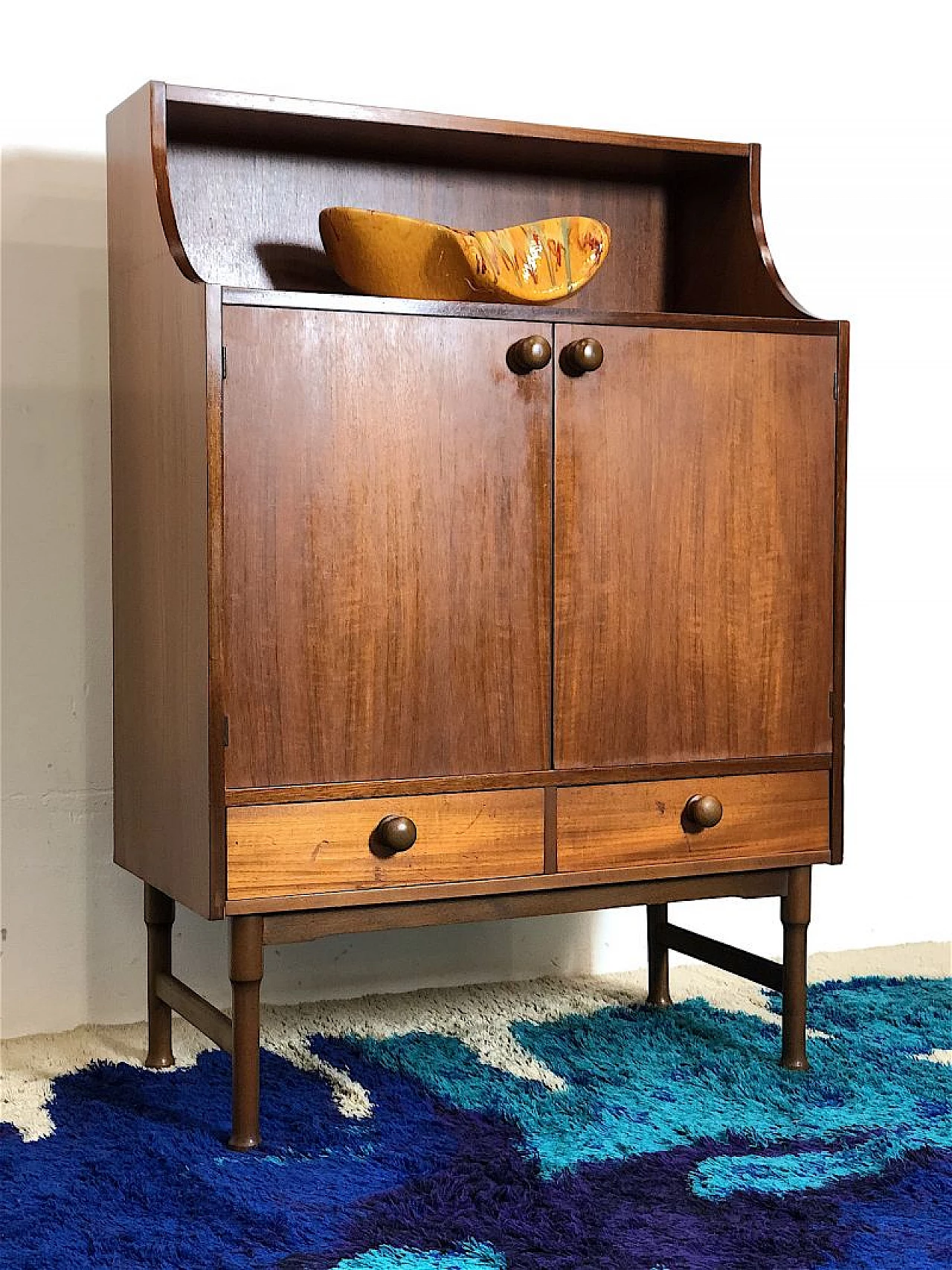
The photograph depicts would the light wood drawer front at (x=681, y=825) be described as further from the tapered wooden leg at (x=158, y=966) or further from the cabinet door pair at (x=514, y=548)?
the tapered wooden leg at (x=158, y=966)

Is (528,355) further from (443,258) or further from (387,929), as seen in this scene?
(387,929)

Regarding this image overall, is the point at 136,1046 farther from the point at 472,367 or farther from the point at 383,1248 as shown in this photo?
the point at 472,367

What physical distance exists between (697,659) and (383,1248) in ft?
2.91

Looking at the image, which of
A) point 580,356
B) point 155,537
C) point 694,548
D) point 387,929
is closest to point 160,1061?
point 387,929

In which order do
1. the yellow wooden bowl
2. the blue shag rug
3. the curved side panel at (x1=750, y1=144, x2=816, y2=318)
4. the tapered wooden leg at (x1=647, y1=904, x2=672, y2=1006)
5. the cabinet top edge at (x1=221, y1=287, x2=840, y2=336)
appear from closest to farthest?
the blue shag rug < the cabinet top edge at (x1=221, y1=287, x2=840, y2=336) < the yellow wooden bowl < the curved side panel at (x1=750, y1=144, x2=816, y2=318) < the tapered wooden leg at (x1=647, y1=904, x2=672, y2=1006)

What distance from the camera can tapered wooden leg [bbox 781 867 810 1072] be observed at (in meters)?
2.27

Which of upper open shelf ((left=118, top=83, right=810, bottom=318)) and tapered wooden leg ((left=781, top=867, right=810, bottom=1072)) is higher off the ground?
upper open shelf ((left=118, top=83, right=810, bottom=318))

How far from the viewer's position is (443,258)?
6.96 feet

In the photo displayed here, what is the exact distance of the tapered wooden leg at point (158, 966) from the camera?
2.27 metres

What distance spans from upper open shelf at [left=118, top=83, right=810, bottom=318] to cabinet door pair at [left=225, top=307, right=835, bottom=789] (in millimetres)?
298

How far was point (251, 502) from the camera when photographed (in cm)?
188

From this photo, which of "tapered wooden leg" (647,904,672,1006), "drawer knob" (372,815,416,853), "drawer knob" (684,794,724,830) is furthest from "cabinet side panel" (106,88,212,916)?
"tapered wooden leg" (647,904,672,1006)

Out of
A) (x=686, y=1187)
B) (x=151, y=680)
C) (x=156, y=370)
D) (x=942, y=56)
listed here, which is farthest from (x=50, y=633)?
(x=942, y=56)

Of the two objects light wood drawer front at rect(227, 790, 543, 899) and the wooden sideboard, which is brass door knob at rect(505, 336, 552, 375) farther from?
light wood drawer front at rect(227, 790, 543, 899)
